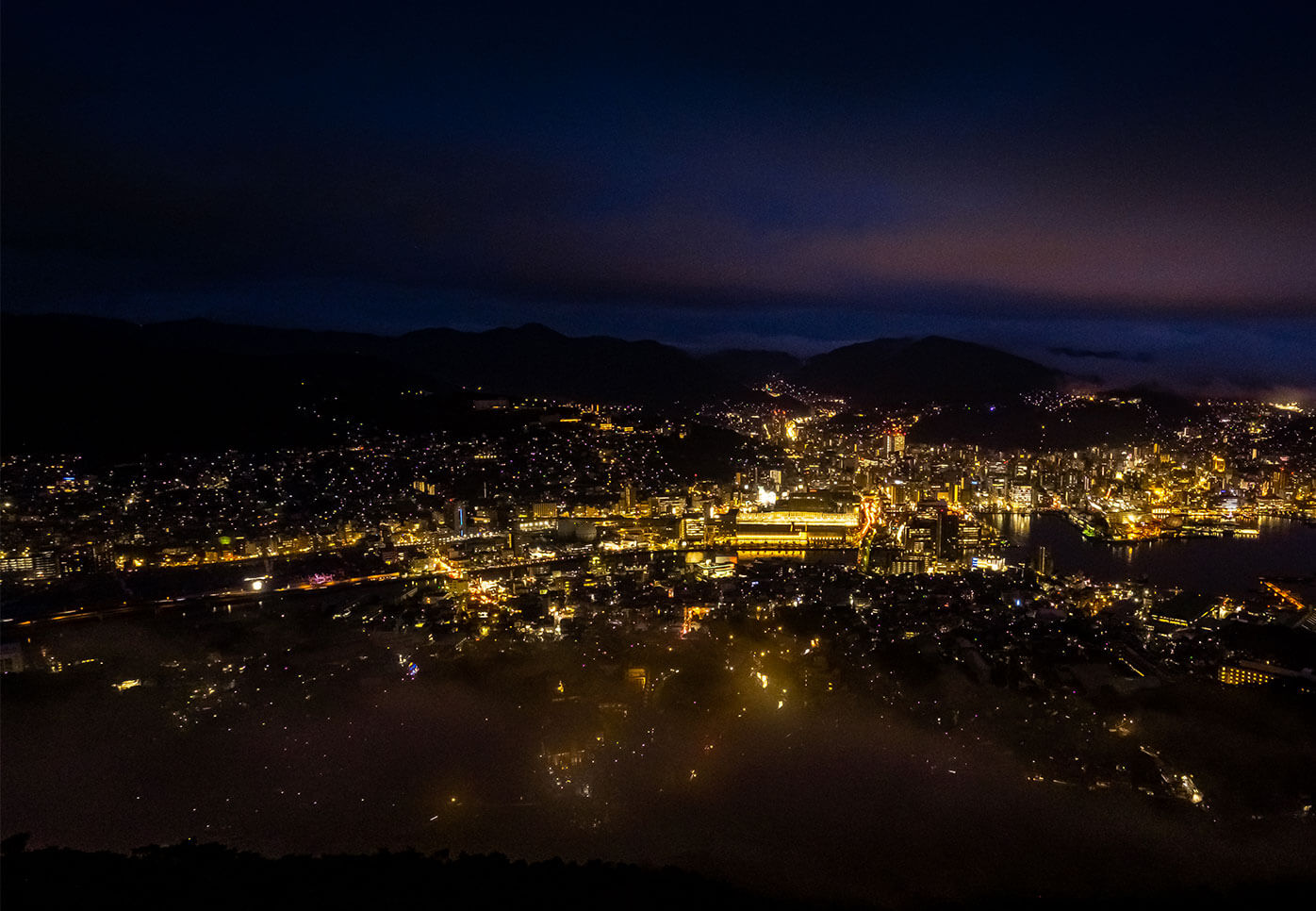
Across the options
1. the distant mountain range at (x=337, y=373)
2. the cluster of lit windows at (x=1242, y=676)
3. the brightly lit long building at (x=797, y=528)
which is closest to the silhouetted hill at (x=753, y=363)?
the distant mountain range at (x=337, y=373)

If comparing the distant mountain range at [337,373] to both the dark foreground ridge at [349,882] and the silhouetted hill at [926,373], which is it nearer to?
the silhouetted hill at [926,373]

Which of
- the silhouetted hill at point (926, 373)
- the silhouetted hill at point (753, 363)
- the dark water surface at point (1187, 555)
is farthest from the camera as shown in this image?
the silhouetted hill at point (753, 363)

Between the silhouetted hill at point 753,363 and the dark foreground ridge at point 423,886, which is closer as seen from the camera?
the dark foreground ridge at point 423,886

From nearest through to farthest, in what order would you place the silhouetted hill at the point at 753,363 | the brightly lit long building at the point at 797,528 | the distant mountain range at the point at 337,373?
the brightly lit long building at the point at 797,528 < the distant mountain range at the point at 337,373 < the silhouetted hill at the point at 753,363

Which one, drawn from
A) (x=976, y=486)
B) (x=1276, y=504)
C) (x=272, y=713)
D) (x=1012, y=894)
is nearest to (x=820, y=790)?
(x=1012, y=894)

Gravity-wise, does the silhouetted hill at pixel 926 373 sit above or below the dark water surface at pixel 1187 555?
above

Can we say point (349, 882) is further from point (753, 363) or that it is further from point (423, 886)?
point (753, 363)

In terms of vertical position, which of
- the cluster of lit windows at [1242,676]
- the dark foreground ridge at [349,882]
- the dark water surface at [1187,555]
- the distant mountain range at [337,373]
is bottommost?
the dark water surface at [1187,555]
